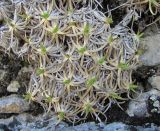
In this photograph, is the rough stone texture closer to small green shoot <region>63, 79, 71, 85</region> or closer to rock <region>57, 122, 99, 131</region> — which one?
rock <region>57, 122, 99, 131</region>

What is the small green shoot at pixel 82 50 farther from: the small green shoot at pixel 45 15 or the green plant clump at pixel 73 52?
the small green shoot at pixel 45 15

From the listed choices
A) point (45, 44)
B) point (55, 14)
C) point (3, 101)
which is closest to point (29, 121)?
point (3, 101)

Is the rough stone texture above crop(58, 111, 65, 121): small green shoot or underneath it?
underneath

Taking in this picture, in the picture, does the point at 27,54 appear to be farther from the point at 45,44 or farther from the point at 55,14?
the point at 55,14

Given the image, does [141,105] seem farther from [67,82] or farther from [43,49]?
[43,49]

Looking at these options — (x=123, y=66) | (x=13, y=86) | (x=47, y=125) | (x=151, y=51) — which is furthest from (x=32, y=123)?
(x=151, y=51)

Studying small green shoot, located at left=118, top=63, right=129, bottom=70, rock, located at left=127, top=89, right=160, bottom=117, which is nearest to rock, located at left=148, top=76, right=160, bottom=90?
rock, located at left=127, top=89, right=160, bottom=117
